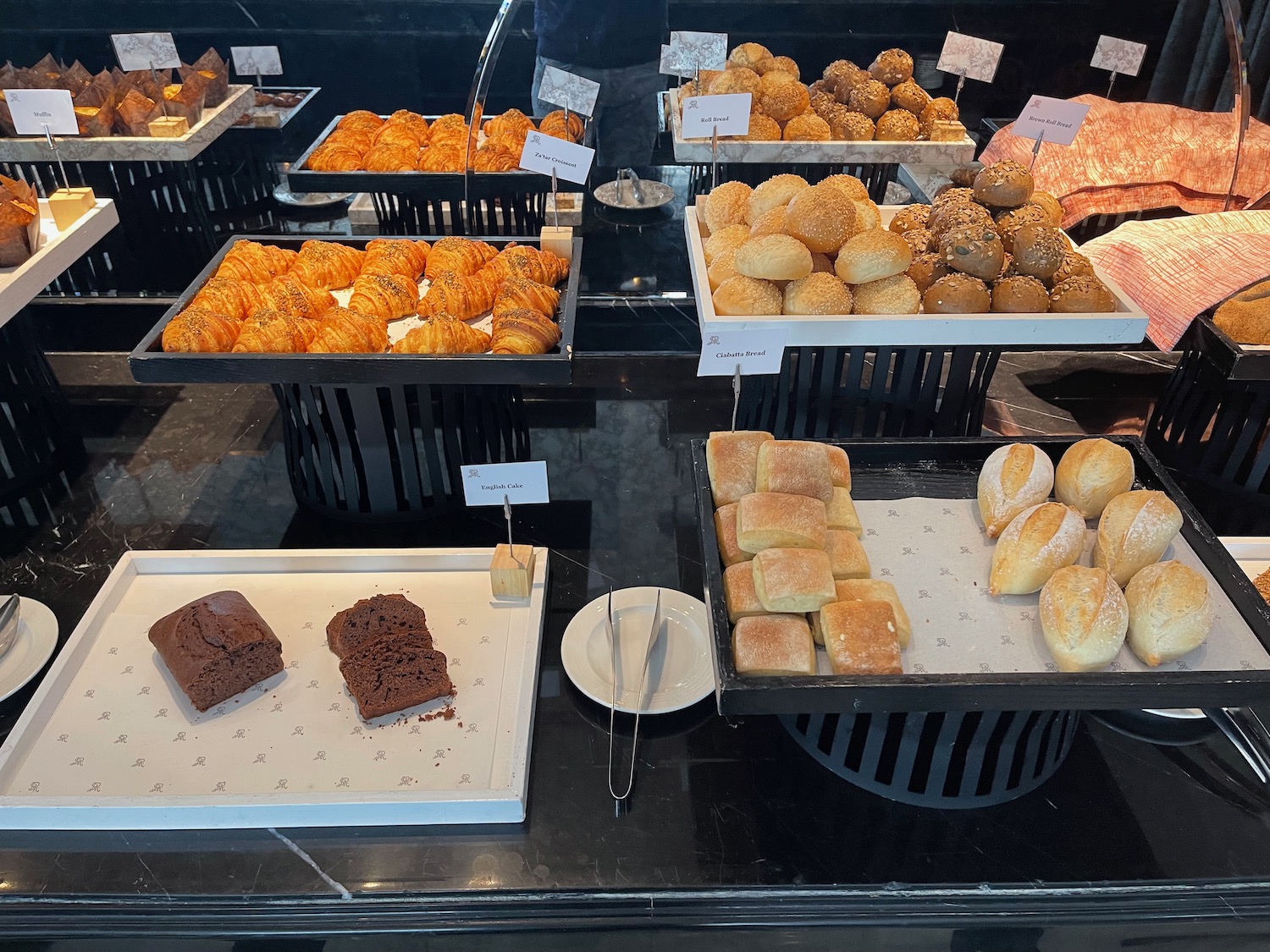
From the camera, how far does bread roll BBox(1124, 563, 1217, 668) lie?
121cm

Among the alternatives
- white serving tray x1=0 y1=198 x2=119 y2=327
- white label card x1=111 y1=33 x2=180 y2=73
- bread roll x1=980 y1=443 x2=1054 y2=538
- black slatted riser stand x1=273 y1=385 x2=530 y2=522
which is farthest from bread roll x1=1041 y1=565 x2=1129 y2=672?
white label card x1=111 y1=33 x2=180 y2=73

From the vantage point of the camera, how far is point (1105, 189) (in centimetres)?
311

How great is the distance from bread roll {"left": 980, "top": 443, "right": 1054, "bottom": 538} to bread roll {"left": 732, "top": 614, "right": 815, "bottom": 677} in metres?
0.44

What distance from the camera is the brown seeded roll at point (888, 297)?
67.3 inches

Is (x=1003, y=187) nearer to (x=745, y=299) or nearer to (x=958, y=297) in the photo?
(x=958, y=297)

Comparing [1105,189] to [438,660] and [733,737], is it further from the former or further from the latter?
[438,660]

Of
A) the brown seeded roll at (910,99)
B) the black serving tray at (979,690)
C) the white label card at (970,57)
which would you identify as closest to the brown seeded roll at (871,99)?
the brown seeded roll at (910,99)

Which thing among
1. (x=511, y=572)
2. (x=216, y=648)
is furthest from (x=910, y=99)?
(x=216, y=648)

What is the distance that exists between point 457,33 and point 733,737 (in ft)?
11.0

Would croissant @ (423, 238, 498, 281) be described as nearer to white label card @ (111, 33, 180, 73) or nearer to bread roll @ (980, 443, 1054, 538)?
bread roll @ (980, 443, 1054, 538)

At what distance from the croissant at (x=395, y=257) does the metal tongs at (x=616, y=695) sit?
0.95m

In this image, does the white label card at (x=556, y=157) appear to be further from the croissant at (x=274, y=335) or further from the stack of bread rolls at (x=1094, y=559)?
the stack of bread rolls at (x=1094, y=559)

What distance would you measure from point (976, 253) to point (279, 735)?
1.56 m

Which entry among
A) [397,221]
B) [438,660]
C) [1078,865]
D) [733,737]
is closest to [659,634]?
[733,737]
